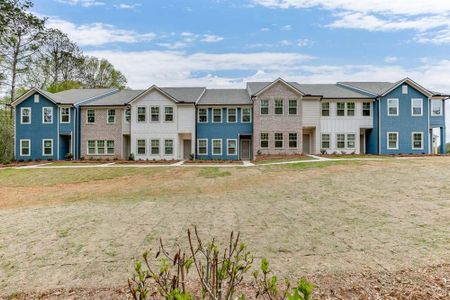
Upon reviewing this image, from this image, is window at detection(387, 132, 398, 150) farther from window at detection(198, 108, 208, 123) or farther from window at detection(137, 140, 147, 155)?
window at detection(137, 140, 147, 155)

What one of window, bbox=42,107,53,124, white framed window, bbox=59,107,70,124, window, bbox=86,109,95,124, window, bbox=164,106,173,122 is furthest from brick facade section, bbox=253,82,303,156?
window, bbox=42,107,53,124

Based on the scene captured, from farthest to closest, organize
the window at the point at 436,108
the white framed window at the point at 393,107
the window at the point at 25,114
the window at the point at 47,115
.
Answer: the window at the point at 47,115 → the window at the point at 25,114 → the window at the point at 436,108 → the white framed window at the point at 393,107

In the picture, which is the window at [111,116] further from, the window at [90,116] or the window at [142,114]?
the window at [142,114]

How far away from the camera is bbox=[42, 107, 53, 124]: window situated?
90.2 ft

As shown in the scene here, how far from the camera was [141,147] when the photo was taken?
1046 inches

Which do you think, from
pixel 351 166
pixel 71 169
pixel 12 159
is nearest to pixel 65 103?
pixel 12 159

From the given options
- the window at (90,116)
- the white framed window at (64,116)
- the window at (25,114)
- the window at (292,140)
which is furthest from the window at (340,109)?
the window at (25,114)

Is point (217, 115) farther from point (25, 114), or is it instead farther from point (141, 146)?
point (25, 114)

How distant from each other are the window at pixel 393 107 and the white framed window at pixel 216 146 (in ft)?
54.1

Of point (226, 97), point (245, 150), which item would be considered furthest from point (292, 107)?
point (226, 97)

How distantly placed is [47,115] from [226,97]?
18176 mm

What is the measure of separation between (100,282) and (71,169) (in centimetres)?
1788

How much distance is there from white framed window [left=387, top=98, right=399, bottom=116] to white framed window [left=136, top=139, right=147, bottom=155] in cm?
2363

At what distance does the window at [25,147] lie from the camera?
1073 inches
